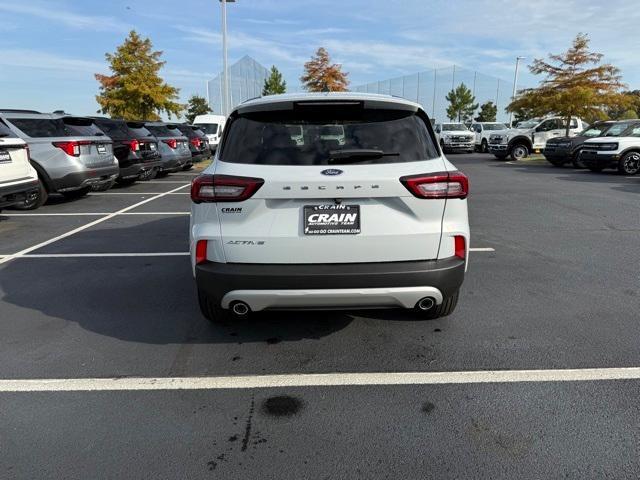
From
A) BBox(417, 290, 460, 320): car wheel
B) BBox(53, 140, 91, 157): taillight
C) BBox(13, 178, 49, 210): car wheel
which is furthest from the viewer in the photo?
BBox(53, 140, 91, 157): taillight

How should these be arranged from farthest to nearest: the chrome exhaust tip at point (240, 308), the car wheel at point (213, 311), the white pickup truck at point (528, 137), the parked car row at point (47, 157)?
the white pickup truck at point (528, 137) < the parked car row at point (47, 157) < the car wheel at point (213, 311) < the chrome exhaust tip at point (240, 308)

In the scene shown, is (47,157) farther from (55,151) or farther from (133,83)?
(133,83)

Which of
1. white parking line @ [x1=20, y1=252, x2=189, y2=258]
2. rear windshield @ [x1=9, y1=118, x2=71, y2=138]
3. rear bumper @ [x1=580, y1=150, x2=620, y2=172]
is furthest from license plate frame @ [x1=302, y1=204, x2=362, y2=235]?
rear bumper @ [x1=580, y1=150, x2=620, y2=172]

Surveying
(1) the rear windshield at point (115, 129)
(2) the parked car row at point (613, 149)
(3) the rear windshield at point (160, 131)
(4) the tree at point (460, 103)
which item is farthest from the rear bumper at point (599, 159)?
(4) the tree at point (460, 103)

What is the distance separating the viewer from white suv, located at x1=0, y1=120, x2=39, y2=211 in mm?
7453

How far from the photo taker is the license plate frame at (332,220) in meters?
3.01

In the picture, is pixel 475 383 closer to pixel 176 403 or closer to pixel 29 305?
pixel 176 403

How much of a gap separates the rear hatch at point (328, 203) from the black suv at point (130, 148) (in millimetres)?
10823

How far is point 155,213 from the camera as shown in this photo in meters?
9.21

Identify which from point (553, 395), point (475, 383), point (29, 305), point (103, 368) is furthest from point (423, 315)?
point (29, 305)

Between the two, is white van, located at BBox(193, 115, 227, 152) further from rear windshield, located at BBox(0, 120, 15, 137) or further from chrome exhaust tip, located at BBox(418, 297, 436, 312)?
chrome exhaust tip, located at BBox(418, 297, 436, 312)

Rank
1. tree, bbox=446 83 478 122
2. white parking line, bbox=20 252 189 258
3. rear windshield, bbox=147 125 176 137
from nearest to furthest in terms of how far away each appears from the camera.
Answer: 1. white parking line, bbox=20 252 189 258
2. rear windshield, bbox=147 125 176 137
3. tree, bbox=446 83 478 122

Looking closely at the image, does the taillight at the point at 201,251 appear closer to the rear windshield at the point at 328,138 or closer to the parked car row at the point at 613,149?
the rear windshield at the point at 328,138

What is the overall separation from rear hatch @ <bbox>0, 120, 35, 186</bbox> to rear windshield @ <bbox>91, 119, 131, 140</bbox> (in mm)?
4783
